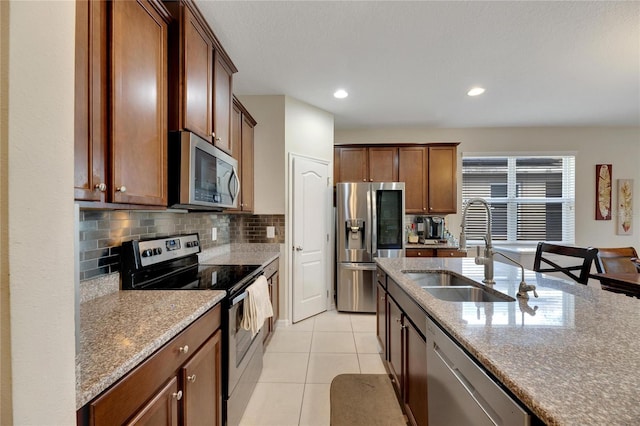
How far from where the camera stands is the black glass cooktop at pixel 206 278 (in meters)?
1.56

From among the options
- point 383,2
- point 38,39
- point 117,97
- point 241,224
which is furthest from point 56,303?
point 241,224

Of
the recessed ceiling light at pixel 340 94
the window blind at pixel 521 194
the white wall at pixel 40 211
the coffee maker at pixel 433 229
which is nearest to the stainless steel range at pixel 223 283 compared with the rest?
the white wall at pixel 40 211

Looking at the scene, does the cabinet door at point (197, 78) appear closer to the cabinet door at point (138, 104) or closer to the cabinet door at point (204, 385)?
the cabinet door at point (138, 104)

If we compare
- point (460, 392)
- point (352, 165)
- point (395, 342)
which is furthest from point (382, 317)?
point (352, 165)

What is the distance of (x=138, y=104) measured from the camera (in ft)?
4.16

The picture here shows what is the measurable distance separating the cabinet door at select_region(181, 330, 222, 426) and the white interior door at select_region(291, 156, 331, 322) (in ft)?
6.03

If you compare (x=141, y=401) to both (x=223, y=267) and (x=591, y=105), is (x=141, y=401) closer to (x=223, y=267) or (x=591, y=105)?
(x=223, y=267)

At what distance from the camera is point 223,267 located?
2.14m

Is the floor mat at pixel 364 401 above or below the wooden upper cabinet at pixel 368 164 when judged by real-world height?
below

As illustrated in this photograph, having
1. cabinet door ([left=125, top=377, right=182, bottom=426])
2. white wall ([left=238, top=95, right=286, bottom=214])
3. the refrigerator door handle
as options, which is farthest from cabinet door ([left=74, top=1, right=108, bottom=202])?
the refrigerator door handle

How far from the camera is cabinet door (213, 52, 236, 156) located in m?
1.96

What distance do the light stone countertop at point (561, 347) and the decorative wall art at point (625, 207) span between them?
4439 millimetres

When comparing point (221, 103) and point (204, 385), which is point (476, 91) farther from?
point (204, 385)

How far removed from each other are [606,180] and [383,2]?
4.93 metres
